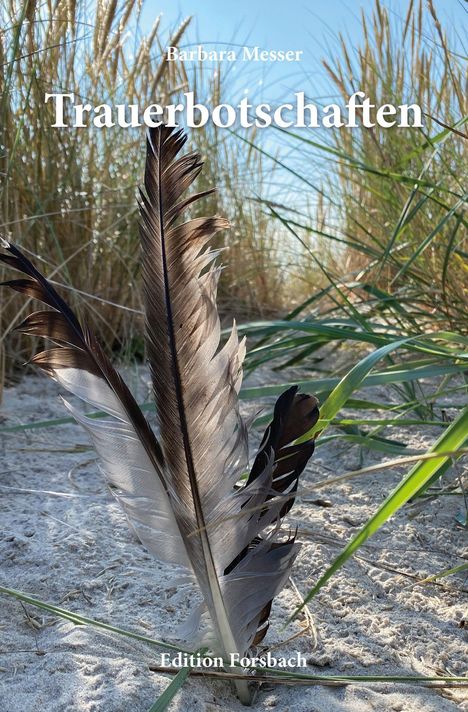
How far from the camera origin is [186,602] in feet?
3.62

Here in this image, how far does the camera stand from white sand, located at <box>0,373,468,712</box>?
2.80 ft

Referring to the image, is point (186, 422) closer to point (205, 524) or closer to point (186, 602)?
point (205, 524)

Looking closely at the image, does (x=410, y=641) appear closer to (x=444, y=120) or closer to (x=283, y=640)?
(x=283, y=640)

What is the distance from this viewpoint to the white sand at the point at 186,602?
0.85 meters

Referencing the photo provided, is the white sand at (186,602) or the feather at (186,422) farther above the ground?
the feather at (186,422)

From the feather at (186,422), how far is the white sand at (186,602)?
11 cm

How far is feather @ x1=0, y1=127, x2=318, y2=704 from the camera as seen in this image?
0.77m

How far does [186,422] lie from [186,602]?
43 centimetres

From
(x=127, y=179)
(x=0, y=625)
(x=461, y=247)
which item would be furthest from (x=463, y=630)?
(x=127, y=179)

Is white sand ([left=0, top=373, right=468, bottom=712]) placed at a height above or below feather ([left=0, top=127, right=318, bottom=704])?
below

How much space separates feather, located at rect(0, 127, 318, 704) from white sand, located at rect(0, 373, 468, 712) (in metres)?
0.11

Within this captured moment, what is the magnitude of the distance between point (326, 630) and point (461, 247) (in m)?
1.84

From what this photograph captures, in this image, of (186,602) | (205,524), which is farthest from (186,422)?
(186,602)

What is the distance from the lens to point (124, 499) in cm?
81
